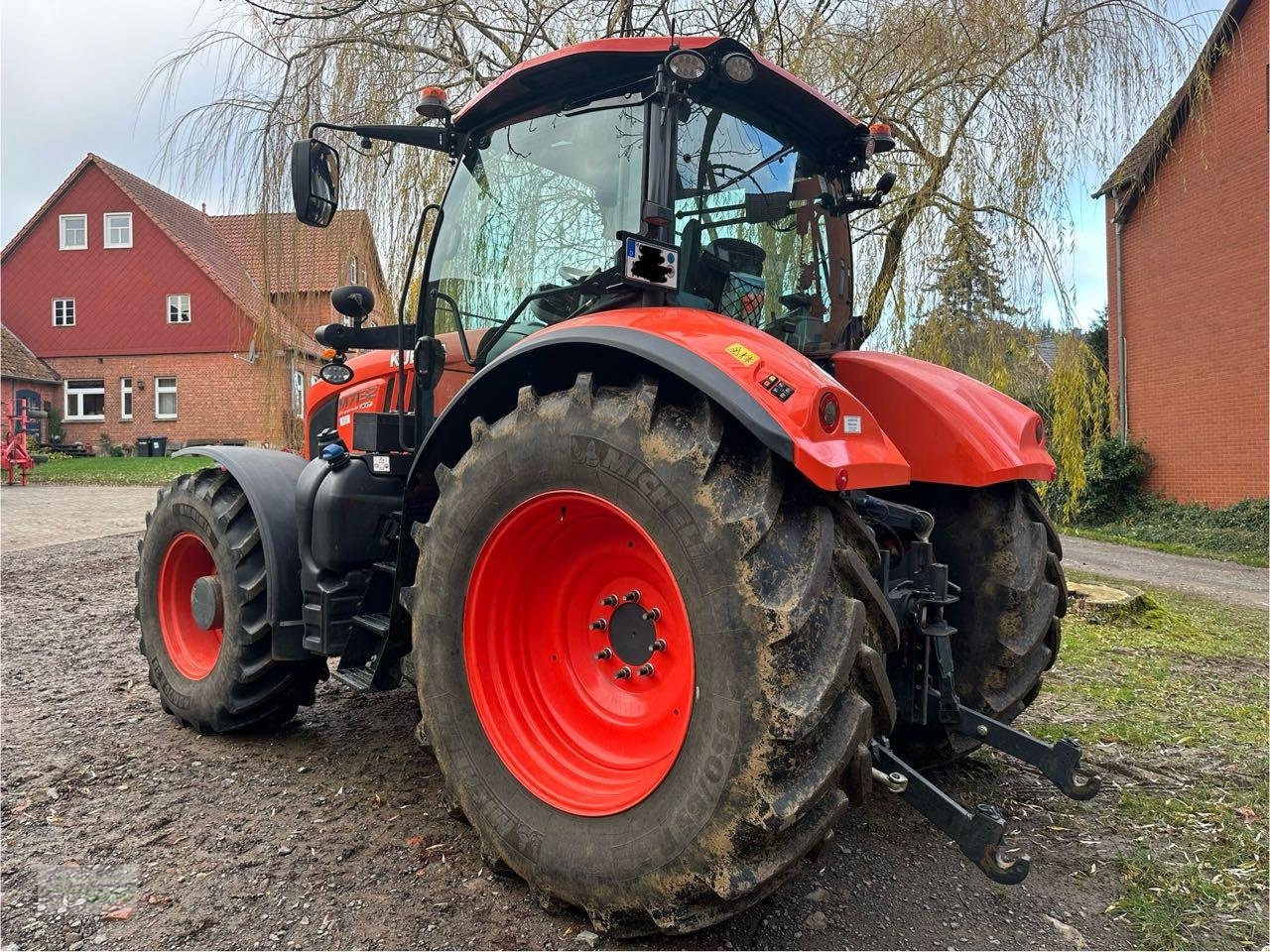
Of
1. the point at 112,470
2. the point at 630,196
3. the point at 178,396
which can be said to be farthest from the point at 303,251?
the point at 178,396

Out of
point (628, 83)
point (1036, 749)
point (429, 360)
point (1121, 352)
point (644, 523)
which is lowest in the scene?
point (1036, 749)

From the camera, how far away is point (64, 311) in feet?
87.8

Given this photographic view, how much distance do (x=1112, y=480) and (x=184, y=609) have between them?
16.7 m

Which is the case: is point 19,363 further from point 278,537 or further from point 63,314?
point 278,537

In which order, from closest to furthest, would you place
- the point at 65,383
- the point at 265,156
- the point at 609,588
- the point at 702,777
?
the point at 702,777
the point at 609,588
the point at 265,156
the point at 65,383

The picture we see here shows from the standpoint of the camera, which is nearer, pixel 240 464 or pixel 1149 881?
pixel 1149 881

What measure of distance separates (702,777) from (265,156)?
234 inches

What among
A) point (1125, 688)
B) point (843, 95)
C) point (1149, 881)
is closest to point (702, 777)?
point (1149, 881)

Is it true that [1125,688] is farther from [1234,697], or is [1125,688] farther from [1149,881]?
[1149,881]

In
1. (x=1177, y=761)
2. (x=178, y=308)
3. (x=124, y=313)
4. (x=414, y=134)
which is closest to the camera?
(x=414, y=134)

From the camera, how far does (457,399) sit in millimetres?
2484

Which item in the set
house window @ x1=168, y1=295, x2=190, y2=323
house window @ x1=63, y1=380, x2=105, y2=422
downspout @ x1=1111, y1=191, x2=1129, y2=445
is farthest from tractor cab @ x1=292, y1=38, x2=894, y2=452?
house window @ x1=63, y1=380, x2=105, y2=422

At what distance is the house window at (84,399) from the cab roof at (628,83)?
2860 centimetres

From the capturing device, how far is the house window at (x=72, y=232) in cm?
2672
